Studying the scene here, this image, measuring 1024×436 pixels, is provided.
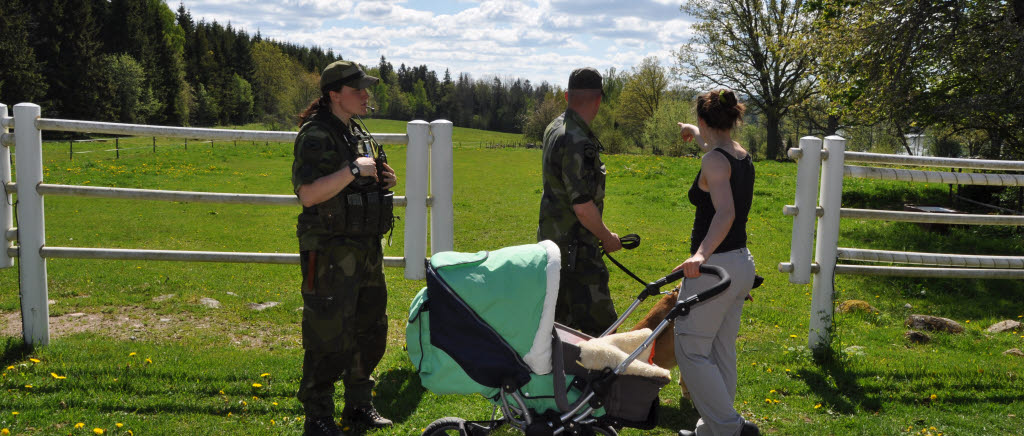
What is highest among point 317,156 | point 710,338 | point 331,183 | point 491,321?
point 317,156

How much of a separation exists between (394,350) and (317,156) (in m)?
2.60

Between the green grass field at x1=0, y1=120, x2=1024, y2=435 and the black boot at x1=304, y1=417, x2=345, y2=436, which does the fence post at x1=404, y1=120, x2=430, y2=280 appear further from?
the black boot at x1=304, y1=417, x2=345, y2=436

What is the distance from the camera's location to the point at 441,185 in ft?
18.5

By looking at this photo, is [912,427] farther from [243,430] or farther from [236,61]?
[236,61]

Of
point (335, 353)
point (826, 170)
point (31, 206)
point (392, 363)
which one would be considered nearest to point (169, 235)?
point (31, 206)

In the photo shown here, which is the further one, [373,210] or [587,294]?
[587,294]

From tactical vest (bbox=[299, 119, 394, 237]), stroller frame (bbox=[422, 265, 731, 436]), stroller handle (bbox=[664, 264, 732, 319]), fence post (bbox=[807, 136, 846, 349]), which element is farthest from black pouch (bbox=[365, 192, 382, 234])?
fence post (bbox=[807, 136, 846, 349])

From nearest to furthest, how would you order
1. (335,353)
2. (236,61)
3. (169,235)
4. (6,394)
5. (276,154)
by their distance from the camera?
(335,353) < (6,394) < (169,235) < (276,154) < (236,61)

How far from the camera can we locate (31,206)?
5.59 m

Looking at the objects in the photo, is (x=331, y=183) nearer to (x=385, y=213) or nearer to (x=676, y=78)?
(x=385, y=213)

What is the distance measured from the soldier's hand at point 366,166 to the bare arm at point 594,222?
1252mm

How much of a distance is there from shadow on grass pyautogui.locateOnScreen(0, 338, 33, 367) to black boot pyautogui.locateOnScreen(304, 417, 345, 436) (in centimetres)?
277

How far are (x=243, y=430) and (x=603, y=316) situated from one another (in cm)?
240

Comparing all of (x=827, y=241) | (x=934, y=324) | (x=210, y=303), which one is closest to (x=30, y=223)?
(x=210, y=303)
